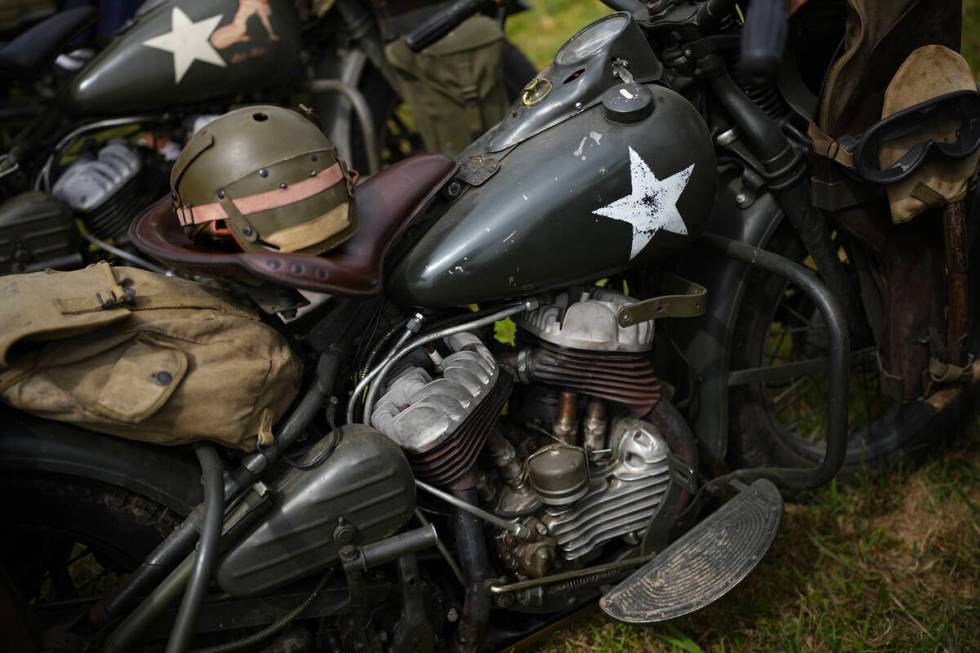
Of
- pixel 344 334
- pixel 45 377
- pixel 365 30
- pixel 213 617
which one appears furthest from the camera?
pixel 365 30

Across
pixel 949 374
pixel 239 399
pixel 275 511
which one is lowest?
pixel 949 374

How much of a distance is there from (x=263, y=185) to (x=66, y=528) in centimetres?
80

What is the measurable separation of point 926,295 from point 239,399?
1809 mm

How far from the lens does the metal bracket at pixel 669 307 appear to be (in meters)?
2.15

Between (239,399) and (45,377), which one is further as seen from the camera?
(239,399)

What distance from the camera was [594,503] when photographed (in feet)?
7.43

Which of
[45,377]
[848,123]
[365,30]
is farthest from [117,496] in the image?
[365,30]

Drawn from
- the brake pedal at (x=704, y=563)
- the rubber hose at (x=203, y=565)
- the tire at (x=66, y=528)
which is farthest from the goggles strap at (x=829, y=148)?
the tire at (x=66, y=528)

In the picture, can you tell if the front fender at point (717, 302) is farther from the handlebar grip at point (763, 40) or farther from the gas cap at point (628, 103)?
the handlebar grip at point (763, 40)

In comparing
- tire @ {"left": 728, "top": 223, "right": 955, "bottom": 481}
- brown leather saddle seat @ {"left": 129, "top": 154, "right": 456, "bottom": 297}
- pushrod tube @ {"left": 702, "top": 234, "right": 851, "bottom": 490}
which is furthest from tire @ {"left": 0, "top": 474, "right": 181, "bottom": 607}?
tire @ {"left": 728, "top": 223, "right": 955, "bottom": 481}

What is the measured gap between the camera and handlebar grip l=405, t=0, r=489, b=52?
7.90 feet

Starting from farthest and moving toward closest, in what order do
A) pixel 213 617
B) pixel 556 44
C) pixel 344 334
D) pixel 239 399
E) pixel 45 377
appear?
pixel 556 44 → pixel 344 334 → pixel 213 617 → pixel 239 399 → pixel 45 377

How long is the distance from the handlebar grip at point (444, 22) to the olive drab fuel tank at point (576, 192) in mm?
380

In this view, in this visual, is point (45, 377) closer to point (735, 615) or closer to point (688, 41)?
point (688, 41)
